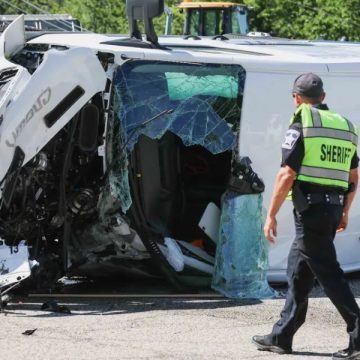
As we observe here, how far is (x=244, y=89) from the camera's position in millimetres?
7434

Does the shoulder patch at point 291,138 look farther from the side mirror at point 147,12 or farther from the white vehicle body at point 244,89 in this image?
the side mirror at point 147,12

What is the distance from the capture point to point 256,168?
7.52 m

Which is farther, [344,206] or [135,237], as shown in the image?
[135,237]

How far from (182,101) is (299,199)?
1.90 m

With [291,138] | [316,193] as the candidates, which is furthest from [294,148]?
[316,193]

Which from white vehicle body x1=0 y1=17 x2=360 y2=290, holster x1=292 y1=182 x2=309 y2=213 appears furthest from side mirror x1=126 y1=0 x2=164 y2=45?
holster x1=292 y1=182 x2=309 y2=213

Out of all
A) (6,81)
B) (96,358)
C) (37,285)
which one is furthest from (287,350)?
(6,81)

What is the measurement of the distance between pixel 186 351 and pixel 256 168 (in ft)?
6.31

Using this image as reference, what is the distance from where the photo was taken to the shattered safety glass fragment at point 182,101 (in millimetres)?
7258

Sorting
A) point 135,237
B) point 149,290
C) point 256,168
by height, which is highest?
point 256,168

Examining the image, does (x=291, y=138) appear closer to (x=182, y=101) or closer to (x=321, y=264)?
(x=321, y=264)

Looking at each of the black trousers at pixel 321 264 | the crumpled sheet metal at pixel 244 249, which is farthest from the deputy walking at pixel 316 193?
the crumpled sheet metal at pixel 244 249

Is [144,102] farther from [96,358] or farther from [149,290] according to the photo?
[96,358]

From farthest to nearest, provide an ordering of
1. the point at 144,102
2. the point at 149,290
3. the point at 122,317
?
the point at 149,290, the point at 144,102, the point at 122,317
